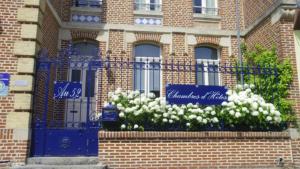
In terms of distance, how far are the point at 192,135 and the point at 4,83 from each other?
192 inches

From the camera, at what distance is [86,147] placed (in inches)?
293

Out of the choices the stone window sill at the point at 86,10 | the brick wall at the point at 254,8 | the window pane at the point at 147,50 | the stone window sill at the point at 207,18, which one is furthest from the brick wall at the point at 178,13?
the stone window sill at the point at 86,10

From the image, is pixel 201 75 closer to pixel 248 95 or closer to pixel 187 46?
Answer: pixel 187 46

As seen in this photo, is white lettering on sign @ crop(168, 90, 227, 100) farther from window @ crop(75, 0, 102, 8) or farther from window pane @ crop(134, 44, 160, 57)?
window @ crop(75, 0, 102, 8)

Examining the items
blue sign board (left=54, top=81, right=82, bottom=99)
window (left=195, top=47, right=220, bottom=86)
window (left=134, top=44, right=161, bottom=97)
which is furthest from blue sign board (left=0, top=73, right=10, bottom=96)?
window (left=195, top=47, right=220, bottom=86)

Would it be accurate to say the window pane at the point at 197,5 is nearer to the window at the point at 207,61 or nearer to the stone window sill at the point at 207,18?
the stone window sill at the point at 207,18

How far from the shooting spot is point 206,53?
12344 mm

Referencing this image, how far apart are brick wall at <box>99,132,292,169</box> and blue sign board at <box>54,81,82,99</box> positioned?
131 centimetres

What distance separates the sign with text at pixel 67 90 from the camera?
24.7 feet

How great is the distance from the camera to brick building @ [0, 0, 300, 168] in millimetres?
7195

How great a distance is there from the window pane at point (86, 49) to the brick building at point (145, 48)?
0.13ft

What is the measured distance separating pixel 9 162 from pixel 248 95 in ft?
21.1

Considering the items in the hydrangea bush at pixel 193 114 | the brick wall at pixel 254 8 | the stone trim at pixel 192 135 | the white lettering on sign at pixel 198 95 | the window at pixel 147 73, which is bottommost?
the stone trim at pixel 192 135

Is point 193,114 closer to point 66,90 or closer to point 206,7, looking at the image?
point 66,90
